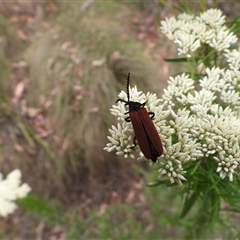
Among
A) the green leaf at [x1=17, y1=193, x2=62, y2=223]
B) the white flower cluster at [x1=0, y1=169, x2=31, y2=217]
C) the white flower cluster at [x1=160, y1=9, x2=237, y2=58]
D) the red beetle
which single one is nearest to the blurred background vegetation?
the green leaf at [x1=17, y1=193, x2=62, y2=223]

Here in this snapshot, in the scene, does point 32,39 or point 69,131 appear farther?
point 32,39

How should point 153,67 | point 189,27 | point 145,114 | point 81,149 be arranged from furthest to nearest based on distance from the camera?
point 153,67
point 81,149
point 189,27
point 145,114

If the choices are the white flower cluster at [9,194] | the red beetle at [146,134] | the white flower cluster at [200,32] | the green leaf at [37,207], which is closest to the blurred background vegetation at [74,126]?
the green leaf at [37,207]

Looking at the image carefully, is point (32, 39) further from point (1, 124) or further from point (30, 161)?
point (30, 161)

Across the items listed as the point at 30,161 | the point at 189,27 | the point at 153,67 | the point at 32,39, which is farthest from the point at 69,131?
the point at 189,27

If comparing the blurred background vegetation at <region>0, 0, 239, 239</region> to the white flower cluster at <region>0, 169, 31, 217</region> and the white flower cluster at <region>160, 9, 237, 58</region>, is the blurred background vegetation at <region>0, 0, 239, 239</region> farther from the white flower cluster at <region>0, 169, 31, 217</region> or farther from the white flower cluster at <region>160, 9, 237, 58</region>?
the white flower cluster at <region>160, 9, 237, 58</region>

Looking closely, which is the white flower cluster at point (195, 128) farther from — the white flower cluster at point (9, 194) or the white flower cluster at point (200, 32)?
the white flower cluster at point (9, 194)

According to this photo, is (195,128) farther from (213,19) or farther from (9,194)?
(9,194)
